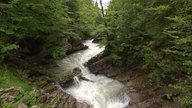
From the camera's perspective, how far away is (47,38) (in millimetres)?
14148

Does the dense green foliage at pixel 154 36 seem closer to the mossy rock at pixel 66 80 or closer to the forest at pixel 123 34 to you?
the forest at pixel 123 34

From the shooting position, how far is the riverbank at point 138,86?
374 inches

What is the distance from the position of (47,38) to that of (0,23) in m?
4.41

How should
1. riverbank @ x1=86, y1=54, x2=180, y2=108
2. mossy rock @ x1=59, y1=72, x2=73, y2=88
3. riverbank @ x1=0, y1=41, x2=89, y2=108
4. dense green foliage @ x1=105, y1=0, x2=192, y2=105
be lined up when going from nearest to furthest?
1. dense green foliage @ x1=105, y1=0, x2=192, y2=105
2. riverbank @ x1=0, y1=41, x2=89, y2=108
3. riverbank @ x1=86, y1=54, x2=180, y2=108
4. mossy rock @ x1=59, y1=72, x2=73, y2=88

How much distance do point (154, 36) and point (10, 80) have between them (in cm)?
874

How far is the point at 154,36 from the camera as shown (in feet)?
35.5

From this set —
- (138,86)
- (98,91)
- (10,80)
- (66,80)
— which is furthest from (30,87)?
(138,86)

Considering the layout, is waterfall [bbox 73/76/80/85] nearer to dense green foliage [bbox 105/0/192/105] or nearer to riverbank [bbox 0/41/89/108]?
riverbank [bbox 0/41/89/108]

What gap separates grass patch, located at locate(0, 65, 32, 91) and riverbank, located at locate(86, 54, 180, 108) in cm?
586

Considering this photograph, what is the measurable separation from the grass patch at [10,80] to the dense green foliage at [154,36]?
23.7 feet

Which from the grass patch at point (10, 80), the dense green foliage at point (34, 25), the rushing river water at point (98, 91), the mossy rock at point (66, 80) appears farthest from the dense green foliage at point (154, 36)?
the grass patch at point (10, 80)

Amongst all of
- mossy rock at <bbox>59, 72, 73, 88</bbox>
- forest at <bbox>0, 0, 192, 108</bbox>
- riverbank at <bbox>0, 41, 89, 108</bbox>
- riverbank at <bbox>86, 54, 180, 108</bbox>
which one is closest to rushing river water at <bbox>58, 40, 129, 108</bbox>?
mossy rock at <bbox>59, 72, 73, 88</bbox>

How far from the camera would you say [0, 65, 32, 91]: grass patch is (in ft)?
30.6

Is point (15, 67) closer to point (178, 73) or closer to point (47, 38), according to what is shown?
point (47, 38)
